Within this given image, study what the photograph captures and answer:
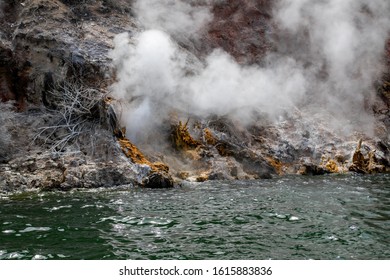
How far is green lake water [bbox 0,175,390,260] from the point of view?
20.0 feet

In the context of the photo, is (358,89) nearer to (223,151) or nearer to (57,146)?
(223,151)

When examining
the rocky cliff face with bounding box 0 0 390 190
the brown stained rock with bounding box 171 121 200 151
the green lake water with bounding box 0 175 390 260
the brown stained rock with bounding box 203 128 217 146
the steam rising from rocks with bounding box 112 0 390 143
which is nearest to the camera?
the green lake water with bounding box 0 175 390 260

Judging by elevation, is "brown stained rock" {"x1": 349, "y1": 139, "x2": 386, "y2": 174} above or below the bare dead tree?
below

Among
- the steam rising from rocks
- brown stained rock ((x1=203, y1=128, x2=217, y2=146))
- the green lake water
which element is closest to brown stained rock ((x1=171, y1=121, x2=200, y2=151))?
brown stained rock ((x1=203, y1=128, x2=217, y2=146))

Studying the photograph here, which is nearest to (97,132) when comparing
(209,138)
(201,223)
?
(209,138)

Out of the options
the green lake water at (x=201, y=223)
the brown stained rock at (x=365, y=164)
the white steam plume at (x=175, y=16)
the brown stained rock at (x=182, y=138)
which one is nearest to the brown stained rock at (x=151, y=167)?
the green lake water at (x=201, y=223)

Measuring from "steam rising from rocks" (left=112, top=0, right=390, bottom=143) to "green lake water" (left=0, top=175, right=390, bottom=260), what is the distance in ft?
14.1

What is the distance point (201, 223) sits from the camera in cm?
765

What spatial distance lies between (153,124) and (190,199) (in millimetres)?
4688

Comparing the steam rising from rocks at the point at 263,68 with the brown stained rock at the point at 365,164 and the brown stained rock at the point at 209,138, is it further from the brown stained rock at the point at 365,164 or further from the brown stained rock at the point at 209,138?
the brown stained rock at the point at 365,164

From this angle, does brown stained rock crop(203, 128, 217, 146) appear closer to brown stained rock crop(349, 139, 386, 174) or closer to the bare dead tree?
the bare dead tree

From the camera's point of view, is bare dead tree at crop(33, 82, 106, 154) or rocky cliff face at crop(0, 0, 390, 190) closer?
rocky cliff face at crop(0, 0, 390, 190)

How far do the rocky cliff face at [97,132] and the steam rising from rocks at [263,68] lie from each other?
0.51m

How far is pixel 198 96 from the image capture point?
1503cm
